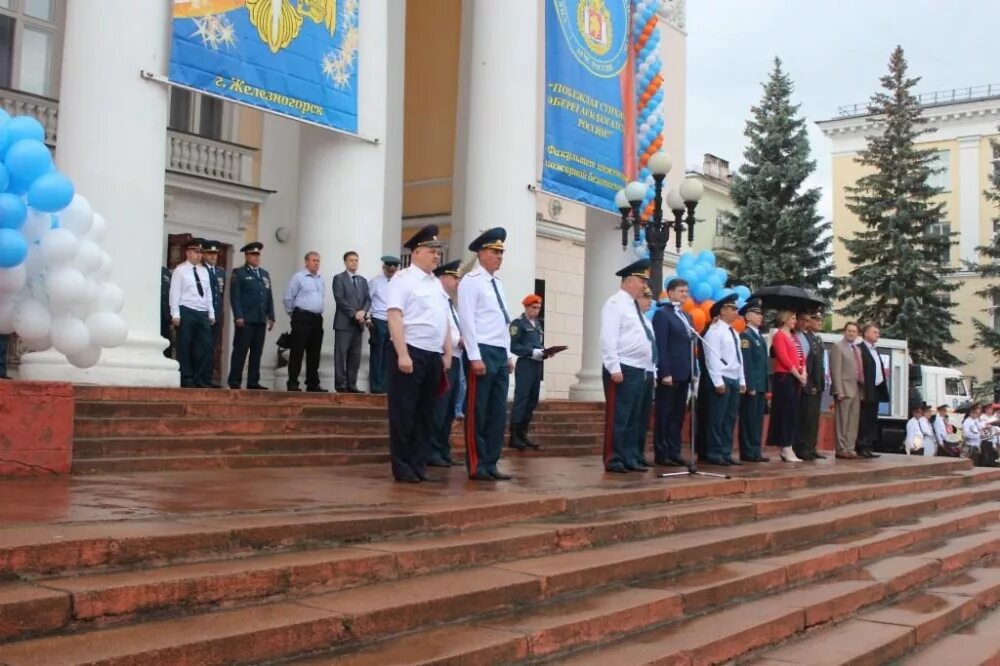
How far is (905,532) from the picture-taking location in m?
8.93

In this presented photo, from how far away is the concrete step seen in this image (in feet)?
13.7

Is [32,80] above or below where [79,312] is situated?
above

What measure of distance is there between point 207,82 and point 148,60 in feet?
2.16

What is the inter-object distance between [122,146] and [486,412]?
5197mm

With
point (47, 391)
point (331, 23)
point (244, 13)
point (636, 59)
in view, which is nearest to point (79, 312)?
point (47, 391)

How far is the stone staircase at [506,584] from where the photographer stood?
4.10 m

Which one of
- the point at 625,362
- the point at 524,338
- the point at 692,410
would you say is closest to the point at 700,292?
the point at 524,338

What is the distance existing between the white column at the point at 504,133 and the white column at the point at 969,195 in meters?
41.0

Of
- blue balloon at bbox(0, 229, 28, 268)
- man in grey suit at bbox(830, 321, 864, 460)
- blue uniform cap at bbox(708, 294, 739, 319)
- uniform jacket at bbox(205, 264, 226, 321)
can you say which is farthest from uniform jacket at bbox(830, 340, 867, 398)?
blue balloon at bbox(0, 229, 28, 268)

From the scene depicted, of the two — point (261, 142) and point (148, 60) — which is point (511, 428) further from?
point (261, 142)

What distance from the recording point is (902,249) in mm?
38844

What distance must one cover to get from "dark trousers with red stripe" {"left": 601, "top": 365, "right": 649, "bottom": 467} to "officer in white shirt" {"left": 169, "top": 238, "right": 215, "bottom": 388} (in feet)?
14.9

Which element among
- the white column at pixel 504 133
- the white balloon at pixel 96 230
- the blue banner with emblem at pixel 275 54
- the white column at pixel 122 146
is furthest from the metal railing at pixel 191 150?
the white balloon at pixel 96 230

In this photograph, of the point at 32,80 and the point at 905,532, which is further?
the point at 32,80
